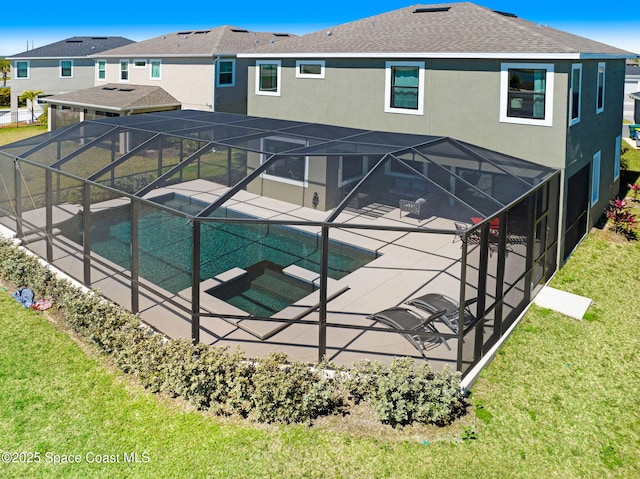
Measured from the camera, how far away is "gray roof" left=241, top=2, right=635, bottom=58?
14.1 meters

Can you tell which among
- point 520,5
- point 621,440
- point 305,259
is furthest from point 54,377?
point 520,5

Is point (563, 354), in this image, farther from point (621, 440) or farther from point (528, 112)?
point (528, 112)

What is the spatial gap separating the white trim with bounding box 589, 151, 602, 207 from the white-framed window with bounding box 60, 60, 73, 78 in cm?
4023

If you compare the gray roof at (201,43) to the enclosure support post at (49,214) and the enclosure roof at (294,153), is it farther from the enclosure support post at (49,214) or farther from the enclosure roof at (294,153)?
the enclosure support post at (49,214)

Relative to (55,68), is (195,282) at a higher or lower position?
lower

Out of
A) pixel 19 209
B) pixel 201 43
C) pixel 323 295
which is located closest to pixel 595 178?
pixel 323 295

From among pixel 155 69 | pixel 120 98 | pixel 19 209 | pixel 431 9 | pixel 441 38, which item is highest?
pixel 431 9

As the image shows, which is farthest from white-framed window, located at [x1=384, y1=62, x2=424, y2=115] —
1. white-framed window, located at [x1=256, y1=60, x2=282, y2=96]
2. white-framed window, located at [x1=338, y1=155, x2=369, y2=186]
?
white-framed window, located at [x1=256, y1=60, x2=282, y2=96]

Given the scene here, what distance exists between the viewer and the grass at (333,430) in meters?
7.11

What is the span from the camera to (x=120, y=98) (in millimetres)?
30531

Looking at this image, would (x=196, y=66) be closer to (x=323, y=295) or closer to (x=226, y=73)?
(x=226, y=73)

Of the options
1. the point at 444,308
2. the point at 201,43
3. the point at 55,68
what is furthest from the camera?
the point at 55,68

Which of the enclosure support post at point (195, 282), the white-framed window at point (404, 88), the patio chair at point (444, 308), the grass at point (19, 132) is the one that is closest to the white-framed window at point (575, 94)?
the white-framed window at point (404, 88)

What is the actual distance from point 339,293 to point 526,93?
7341 mm
